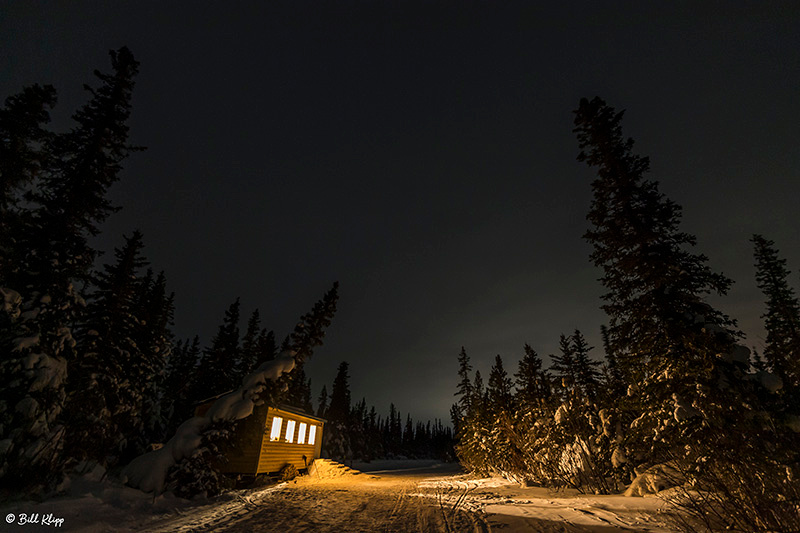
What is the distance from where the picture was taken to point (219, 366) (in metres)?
31.3

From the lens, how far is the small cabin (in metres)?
16.6

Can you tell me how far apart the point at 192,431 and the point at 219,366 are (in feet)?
68.9

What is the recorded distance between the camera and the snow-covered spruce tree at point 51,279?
29.4ft

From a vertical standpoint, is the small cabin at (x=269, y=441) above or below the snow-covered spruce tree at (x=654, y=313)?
below

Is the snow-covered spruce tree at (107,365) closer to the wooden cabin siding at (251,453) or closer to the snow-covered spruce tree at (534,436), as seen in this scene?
the wooden cabin siding at (251,453)

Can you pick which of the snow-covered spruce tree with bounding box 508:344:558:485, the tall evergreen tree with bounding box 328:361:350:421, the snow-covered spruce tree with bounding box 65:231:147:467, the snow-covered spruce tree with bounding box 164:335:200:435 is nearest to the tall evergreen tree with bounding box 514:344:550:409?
the snow-covered spruce tree with bounding box 508:344:558:485

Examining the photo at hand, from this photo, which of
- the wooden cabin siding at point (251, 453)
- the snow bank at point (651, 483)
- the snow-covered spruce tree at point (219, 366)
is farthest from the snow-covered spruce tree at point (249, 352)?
the snow bank at point (651, 483)

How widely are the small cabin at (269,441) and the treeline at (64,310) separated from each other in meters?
2.46

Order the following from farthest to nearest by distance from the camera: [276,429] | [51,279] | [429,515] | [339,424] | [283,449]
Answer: [339,424] → [283,449] → [276,429] → [51,279] → [429,515]

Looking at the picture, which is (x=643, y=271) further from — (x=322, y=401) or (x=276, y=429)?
(x=322, y=401)

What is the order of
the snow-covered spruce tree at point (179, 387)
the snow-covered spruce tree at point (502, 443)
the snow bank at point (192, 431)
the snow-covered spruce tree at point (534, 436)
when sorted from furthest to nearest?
the snow-covered spruce tree at point (179, 387), the snow-covered spruce tree at point (502, 443), the snow-covered spruce tree at point (534, 436), the snow bank at point (192, 431)

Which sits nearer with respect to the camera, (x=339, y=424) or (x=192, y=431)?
(x=192, y=431)

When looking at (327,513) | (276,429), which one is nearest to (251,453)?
(276,429)

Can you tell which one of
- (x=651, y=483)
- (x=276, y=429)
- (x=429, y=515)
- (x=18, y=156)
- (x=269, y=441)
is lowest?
(x=429, y=515)
